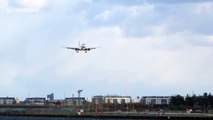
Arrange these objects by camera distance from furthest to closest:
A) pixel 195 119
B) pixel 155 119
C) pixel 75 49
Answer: pixel 155 119
pixel 195 119
pixel 75 49

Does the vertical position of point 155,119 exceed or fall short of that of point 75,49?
it falls short

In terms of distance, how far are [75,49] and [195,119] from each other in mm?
66902

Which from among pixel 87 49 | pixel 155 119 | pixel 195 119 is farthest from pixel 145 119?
pixel 87 49

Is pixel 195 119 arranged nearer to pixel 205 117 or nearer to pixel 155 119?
pixel 205 117

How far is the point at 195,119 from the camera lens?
18712 cm

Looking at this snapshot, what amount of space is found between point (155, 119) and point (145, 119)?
10.2 ft

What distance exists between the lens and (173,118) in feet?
641

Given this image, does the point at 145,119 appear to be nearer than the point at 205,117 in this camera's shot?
No

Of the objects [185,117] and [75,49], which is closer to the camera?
[75,49]

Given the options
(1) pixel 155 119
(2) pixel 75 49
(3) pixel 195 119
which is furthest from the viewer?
(1) pixel 155 119

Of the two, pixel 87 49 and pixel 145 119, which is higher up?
pixel 87 49

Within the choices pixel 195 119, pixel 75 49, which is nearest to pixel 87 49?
pixel 75 49

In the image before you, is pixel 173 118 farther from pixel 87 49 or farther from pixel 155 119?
pixel 87 49

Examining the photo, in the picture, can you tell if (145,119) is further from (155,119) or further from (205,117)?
(205,117)
